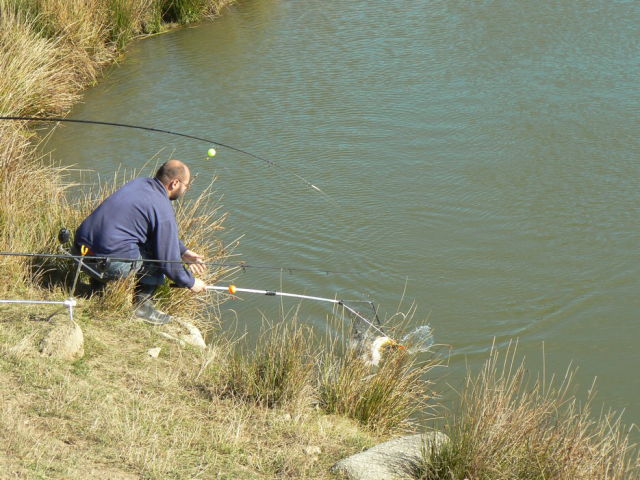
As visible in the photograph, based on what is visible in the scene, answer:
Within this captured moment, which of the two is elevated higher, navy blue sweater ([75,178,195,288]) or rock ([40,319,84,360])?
navy blue sweater ([75,178,195,288])

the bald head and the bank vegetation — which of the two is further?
the bald head

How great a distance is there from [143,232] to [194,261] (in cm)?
41

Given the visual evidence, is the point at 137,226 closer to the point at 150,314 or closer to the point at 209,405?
the point at 150,314

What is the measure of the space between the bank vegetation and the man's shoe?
85 millimetres

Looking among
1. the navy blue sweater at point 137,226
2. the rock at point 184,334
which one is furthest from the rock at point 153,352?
the navy blue sweater at point 137,226

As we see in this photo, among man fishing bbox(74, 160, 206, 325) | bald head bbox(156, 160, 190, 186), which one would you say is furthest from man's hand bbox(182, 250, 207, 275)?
bald head bbox(156, 160, 190, 186)

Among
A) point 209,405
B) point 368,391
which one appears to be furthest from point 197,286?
point 368,391

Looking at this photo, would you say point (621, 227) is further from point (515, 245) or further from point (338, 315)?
point (338, 315)

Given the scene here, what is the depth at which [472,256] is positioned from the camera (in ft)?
23.2

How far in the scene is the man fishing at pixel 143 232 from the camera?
18.0ft

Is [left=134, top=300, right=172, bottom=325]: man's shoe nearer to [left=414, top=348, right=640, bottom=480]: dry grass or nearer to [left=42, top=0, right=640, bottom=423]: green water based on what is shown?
[left=42, top=0, right=640, bottom=423]: green water

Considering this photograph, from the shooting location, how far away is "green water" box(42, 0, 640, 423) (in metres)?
6.52

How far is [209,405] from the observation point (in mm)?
4582

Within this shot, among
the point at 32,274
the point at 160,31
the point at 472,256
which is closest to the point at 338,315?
the point at 472,256
